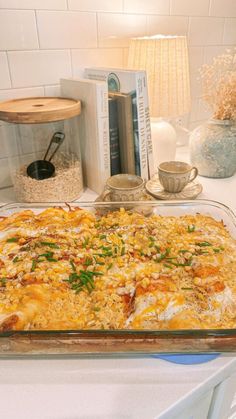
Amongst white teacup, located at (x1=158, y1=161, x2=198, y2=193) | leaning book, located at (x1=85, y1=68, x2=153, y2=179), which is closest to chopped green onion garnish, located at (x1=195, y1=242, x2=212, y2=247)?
white teacup, located at (x1=158, y1=161, x2=198, y2=193)

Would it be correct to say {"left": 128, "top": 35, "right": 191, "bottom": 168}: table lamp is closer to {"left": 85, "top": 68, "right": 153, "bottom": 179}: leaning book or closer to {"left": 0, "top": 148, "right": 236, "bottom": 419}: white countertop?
{"left": 85, "top": 68, "right": 153, "bottom": 179}: leaning book

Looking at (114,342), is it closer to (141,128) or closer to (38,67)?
(141,128)

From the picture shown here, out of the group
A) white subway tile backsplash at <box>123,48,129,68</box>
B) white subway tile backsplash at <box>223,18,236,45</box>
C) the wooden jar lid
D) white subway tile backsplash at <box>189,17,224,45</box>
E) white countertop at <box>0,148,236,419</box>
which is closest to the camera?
white countertop at <box>0,148,236,419</box>

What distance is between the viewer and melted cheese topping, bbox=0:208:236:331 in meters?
0.50

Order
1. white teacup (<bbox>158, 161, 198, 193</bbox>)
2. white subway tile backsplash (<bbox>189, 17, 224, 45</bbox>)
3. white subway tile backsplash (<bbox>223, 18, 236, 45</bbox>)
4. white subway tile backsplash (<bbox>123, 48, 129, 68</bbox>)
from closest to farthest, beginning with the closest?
white teacup (<bbox>158, 161, 198, 193</bbox>) → white subway tile backsplash (<bbox>123, 48, 129, 68</bbox>) → white subway tile backsplash (<bbox>189, 17, 224, 45</bbox>) → white subway tile backsplash (<bbox>223, 18, 236, 45</bbox>)

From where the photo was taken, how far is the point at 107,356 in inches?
19.7

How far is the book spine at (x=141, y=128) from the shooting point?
3.02 ft

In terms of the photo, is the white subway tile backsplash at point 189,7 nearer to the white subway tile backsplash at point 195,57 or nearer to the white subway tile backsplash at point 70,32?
the white subway tile backsplash at point 70,32

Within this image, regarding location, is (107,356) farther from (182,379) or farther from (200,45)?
(200,45)

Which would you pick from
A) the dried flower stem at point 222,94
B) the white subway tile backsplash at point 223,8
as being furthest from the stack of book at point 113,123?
the white subway tile backsplash at point 223,8

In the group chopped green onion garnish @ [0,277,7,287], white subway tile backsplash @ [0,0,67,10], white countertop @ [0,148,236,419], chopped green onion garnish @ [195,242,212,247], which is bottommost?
white countertop @ [0,148,236,419]

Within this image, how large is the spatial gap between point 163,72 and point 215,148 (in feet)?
0.95

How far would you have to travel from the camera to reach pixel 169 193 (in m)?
0.93

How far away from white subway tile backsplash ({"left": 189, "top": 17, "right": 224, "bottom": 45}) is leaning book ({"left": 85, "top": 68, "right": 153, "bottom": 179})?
0.55 metres
